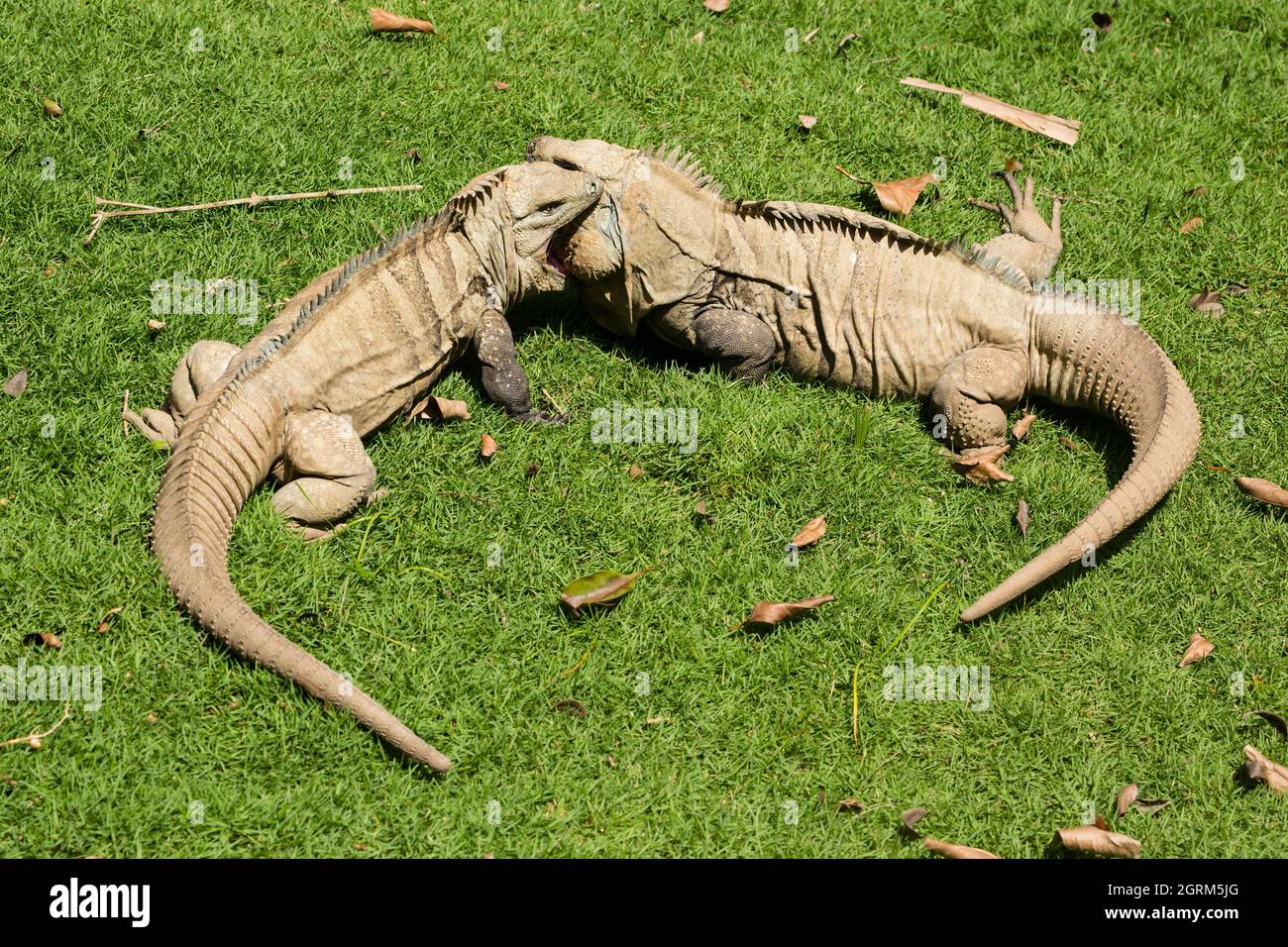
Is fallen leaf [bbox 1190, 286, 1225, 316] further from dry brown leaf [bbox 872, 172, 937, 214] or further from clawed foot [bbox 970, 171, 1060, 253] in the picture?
dry brown leaf [bbox 872, 172, 937, 214]

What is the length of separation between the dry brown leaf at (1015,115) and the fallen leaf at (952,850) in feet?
15.2

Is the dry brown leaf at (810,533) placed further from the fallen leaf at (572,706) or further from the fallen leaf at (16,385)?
the fallen leaf at (16,385)

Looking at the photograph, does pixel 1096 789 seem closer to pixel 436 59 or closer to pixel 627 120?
pixel 627 120

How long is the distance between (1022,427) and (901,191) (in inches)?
66.7

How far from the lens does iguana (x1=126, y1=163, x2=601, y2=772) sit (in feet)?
15.9

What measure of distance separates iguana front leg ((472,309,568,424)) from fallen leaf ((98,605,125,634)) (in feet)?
6.37

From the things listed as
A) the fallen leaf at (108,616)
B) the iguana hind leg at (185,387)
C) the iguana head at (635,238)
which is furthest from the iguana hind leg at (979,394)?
the fallen leaf at (108,616)

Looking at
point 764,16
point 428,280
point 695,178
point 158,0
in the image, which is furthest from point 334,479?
point 764,16

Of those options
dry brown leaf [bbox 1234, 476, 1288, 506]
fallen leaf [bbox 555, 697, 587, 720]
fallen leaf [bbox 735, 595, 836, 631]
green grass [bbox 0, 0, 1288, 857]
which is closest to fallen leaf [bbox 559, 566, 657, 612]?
green grass [bbox 0, 0, 1288, 857]

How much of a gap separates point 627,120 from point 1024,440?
3002mm

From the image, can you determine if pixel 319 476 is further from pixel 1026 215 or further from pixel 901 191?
pixel 1026 215

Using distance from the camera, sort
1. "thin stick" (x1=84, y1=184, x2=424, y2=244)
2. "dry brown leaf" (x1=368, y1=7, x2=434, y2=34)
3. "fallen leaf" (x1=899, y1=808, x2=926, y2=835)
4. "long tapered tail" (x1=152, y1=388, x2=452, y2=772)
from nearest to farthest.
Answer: "long tapered tail" (x1=152, y1=388, x2=452, y2=772)
"fallen leaf" (x1=899, y1=808, x2=926, y2=835)
"thin stick" (x1=84, y1=184, x2=424, y2=244)
"dry brown leaf" (x1=368, y1=7, x2=434, y2=34)

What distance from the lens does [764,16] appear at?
798 cm

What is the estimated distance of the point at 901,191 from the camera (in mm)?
7055
